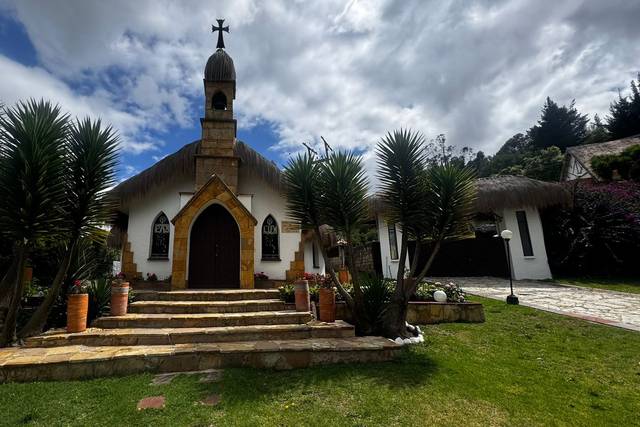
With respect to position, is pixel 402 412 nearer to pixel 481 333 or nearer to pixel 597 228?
pixel 481 333

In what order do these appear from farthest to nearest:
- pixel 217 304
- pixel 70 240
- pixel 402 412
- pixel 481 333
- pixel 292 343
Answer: pixel 217 304 < pixel 481 333 < pixel 70 240 < pixel 292 343 < pixel 402 412

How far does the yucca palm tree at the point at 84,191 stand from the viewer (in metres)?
5.71

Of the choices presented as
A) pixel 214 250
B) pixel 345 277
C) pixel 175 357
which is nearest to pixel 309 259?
pixel 345 277

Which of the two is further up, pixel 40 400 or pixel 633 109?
pixel 633 109

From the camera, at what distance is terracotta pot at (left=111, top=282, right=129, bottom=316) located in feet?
21.4

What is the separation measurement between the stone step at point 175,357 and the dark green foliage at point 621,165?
1852 cm

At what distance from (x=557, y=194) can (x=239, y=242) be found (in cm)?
1459

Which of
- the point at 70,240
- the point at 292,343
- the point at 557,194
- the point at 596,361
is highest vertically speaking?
the point at 557,194

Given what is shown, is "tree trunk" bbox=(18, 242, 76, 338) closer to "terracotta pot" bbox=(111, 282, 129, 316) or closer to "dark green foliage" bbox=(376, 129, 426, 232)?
"terracotta pot" bbox=(111, 282, 129, 316)

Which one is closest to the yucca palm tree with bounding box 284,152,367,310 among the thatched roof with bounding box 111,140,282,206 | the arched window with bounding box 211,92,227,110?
the thatched roof with bounding box 111,140,282,206

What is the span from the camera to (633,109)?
2770 cm

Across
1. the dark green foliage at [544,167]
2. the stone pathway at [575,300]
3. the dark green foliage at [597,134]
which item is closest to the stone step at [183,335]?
the stone pathway at [575,300]

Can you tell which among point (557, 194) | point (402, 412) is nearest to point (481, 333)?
point (402, 412)

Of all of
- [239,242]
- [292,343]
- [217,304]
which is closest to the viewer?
[292,343]
